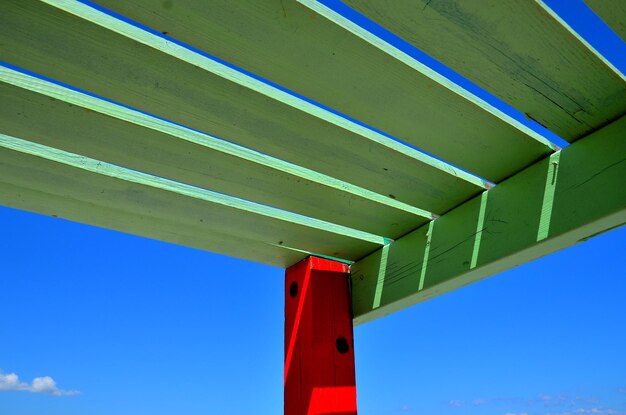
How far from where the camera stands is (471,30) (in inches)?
45.8

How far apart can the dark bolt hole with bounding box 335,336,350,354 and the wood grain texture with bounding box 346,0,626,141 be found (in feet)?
3.90

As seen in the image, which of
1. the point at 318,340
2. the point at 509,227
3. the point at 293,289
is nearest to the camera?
the point at 509,227

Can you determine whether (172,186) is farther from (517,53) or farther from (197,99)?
(517,53)

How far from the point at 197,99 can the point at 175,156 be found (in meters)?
0.28

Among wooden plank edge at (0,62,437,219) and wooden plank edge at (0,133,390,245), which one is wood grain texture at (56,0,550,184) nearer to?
wooden plank edge at (0,62,437,219)

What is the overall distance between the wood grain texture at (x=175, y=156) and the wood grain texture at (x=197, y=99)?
0.34 feet

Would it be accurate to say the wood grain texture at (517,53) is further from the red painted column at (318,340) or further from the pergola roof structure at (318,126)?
the red painted column at (318,340)

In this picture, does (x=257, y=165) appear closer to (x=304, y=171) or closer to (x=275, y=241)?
(x=304, y=171)

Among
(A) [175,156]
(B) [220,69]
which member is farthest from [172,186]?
(B) [220,69]

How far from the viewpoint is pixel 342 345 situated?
6.90ft

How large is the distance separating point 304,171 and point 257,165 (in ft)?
0.57

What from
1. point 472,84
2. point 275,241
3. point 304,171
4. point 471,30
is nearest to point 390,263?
point 275,241

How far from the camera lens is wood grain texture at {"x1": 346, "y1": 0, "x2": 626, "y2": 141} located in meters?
1.12

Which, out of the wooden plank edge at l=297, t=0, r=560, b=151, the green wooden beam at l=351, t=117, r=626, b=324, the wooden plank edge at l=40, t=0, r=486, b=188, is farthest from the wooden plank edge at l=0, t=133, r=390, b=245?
the wooden plank edge at l=297, t=0, r=560, b=151
